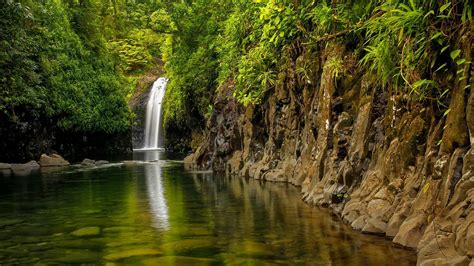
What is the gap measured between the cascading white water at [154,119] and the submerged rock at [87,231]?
97.5ft

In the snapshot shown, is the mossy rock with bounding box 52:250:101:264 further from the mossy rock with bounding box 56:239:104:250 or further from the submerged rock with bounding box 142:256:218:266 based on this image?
the submerged rock with bounding box 142:256:218:266

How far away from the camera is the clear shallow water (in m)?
6.08

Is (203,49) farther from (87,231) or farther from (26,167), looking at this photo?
(87,231)

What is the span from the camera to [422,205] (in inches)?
229

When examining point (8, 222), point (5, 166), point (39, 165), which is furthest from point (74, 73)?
point (8, 222)

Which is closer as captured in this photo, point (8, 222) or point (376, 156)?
point (376, 156)

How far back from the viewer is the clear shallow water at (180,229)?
6078 mm

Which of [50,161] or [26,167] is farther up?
[50,161]

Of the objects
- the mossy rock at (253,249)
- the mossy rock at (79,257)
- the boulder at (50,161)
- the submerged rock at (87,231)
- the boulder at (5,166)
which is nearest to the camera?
the mossy rock at (79,257)

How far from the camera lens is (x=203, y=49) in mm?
25547

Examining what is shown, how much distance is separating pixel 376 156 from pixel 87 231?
4686mm

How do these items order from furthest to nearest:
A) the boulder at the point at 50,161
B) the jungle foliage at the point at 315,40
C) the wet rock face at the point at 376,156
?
the boulder at the point at 50,161, the jungle foliage at the point at 315,40, the wet rock face at the point at 376,156

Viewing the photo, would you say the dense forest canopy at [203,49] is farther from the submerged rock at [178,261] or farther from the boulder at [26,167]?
the submerged rock at [178,261]

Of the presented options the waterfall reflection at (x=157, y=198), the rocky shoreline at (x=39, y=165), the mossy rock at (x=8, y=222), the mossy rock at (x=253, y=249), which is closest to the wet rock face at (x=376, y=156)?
the mossy rock at (x=253, y=249)
